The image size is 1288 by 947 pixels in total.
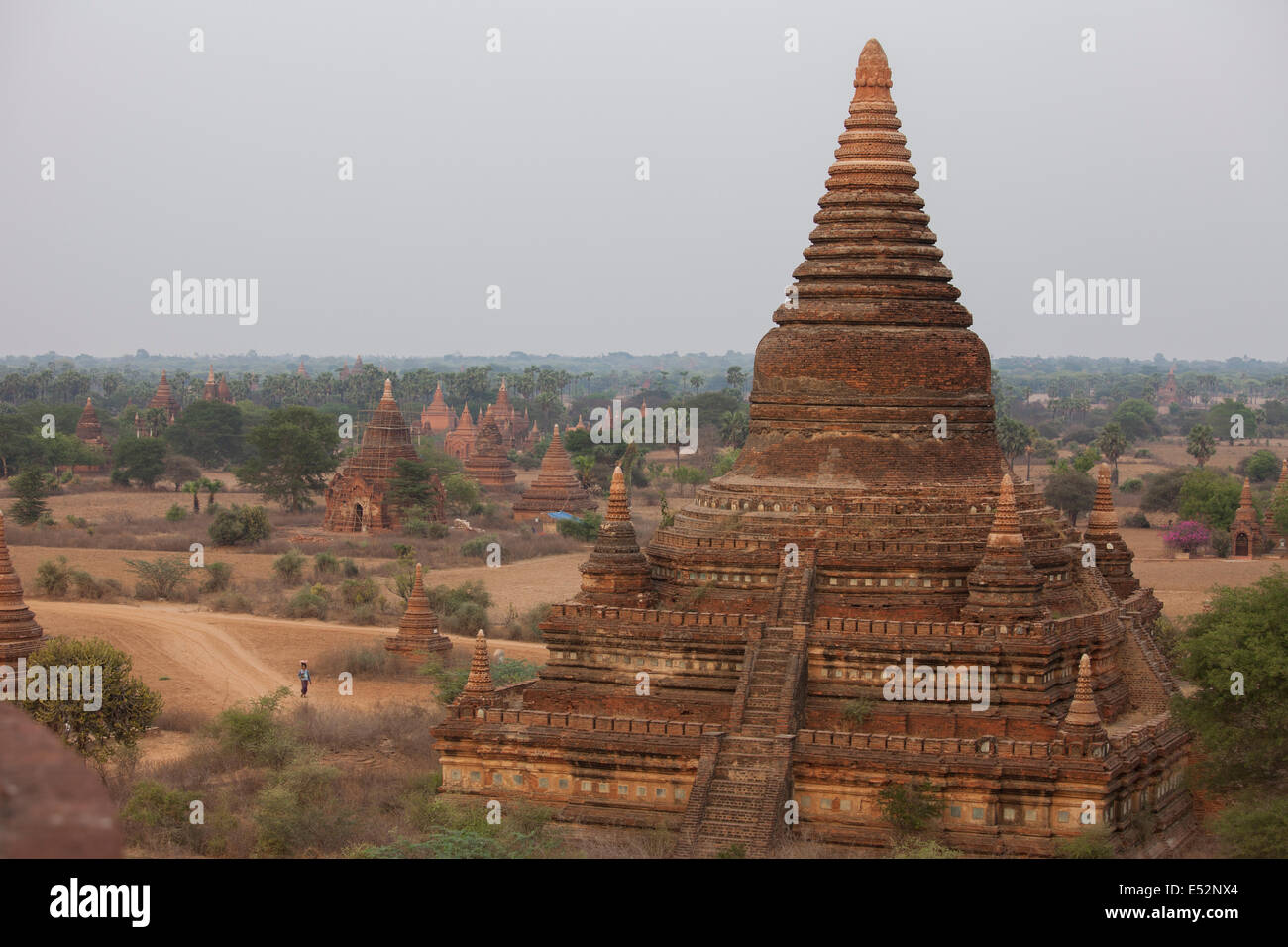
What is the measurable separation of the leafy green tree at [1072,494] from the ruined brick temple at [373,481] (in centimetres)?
2606

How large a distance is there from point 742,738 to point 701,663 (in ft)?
6.79

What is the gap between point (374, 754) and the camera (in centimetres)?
3130

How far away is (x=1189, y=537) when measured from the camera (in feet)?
218

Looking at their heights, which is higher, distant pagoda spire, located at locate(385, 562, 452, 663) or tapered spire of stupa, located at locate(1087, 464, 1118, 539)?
tapered spire of stupa, located at locate(1087, 464, 1118, 539)

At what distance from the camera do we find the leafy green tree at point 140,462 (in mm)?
94125

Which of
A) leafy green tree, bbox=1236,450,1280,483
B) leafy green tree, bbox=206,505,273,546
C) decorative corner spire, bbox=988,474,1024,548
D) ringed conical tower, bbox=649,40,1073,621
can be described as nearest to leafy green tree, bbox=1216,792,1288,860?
decorative corner spire, bbox=988,474,1024,548

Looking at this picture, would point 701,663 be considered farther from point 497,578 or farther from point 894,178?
point 497,578

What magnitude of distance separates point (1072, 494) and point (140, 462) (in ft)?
152

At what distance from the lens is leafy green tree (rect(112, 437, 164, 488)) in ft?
309

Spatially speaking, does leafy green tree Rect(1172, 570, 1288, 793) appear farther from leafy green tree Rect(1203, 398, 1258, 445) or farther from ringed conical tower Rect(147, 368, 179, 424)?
leafy green tree Rect(1203, 398, 1258, 445)

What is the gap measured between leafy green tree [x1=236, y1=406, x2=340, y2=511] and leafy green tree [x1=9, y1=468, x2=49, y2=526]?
41.0ft

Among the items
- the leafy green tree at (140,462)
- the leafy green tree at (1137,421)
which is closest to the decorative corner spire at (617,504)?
the leafy green tree at (140,462)

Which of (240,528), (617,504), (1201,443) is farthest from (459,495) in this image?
(617,504)
